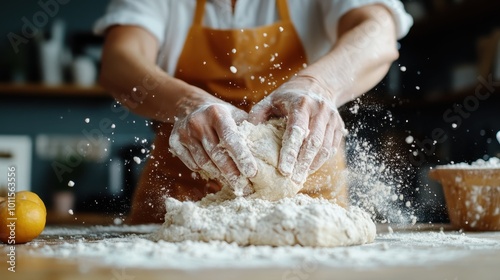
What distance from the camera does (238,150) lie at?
4.20ft

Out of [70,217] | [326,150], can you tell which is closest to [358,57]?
[326,150]

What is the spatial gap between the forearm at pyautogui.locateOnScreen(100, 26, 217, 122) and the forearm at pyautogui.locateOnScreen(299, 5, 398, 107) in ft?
1.06

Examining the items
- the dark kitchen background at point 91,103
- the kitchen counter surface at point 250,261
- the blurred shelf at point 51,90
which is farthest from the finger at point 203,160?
the blurred shelf at point 51,90

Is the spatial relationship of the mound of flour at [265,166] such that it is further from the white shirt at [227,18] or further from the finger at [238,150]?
the white shirt at [227,18]

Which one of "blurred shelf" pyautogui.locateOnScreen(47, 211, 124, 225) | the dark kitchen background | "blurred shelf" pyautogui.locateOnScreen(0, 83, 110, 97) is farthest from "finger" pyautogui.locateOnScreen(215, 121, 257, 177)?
"blurred shelf" pyautogui.locateOnScreen(0, 83, 110, 97)

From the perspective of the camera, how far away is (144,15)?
2.00m

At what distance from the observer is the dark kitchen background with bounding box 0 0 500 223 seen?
330 cm

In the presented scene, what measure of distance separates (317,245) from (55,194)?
301 centimetres

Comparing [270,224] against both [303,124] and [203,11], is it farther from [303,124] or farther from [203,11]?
[203,11]

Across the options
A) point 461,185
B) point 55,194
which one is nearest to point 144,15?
point 461,185

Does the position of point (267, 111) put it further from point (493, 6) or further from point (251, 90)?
point (493, 6)

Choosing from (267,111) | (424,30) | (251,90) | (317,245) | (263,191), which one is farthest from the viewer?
(424,30)

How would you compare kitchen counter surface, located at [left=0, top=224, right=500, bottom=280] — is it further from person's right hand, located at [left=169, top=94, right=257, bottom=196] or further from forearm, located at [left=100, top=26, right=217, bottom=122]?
forearm, located at [left=100, top=26, right=217, bottom=122]

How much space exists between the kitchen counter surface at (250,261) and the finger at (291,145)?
0.23 m
